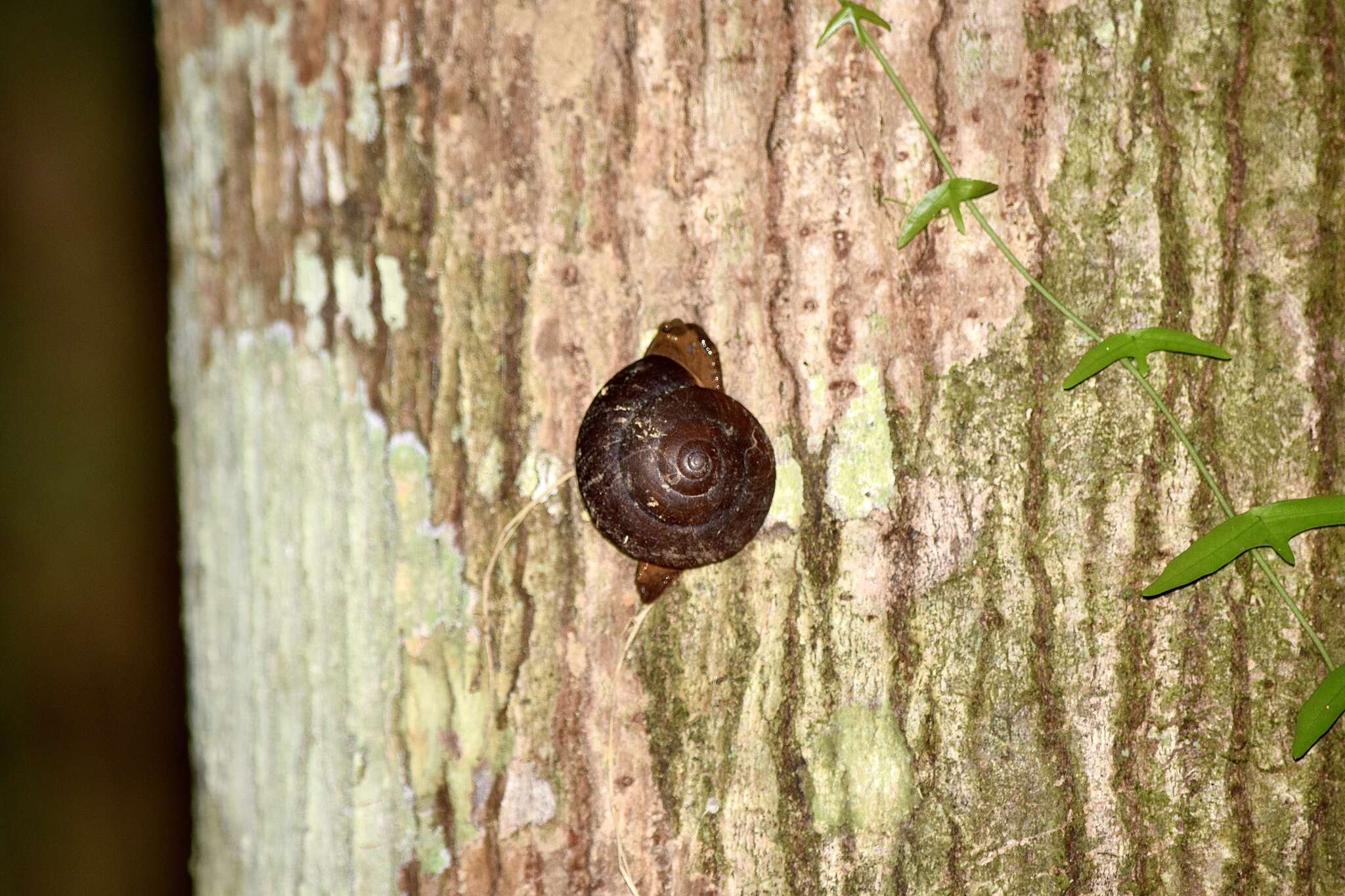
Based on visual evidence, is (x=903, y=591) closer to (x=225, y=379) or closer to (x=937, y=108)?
(x=937, y=108)

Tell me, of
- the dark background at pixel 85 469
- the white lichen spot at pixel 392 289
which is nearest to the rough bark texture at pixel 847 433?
the white lichen spot at pixel 392 289

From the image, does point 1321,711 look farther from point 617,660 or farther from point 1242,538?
point 617,660

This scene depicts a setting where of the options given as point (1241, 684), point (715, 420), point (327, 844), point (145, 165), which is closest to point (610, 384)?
point (715, 420)

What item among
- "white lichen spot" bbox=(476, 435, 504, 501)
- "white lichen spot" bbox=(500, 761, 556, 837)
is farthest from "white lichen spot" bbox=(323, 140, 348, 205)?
"white lichen spot" bbox=(500, 761, 556, 837)

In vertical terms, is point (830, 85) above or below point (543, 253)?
above

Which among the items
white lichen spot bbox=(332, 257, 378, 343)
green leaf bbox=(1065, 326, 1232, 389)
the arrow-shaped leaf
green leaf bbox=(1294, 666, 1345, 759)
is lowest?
green leaf bbox=(1294, 666, 1345, 759)

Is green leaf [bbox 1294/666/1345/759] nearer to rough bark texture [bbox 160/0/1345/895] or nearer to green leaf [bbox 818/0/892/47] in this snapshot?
rough bark texture [bbox 160/0/1345/895]
